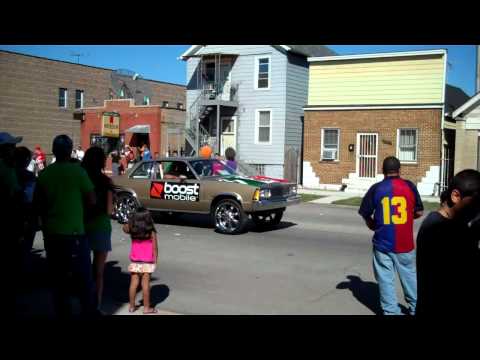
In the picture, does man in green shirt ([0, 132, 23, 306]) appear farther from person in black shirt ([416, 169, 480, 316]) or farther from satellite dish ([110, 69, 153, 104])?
satellite dish ([110, 69, 153, 104])

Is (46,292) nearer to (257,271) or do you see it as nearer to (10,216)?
(10,216)

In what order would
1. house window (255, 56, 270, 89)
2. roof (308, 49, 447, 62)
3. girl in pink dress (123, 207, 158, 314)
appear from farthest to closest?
house window (255, 56, 270, 89), roof (308, 49, 447, 62), girl in pink dress (123, 207, 158, 314)

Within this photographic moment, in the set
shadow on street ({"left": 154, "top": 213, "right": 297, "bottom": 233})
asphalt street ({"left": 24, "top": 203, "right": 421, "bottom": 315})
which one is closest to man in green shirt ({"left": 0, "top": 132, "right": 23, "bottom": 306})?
asphalt street ({"left": 24, "top": 203, "right": 421, "bottom": 315})

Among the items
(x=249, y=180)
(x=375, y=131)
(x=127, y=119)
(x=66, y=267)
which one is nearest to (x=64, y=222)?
(x=66, y=267)

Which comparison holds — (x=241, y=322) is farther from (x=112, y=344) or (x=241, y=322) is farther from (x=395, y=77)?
(x=395, y=77)

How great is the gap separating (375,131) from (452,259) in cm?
2197

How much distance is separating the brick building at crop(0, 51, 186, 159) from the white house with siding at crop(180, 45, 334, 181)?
8.41 m

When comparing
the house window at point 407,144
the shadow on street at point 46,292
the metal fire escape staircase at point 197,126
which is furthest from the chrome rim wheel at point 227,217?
the metal fire escape staircase at point 197,126

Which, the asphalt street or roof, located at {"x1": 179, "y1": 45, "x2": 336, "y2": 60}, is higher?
roof, located at {"x1": 179, "y1": 45, "x2": 336, "y2": 60}

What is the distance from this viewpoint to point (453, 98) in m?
29.1

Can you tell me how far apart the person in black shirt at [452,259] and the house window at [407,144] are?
69.1ft

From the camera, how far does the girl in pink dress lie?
641 centimetres

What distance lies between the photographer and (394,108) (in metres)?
24.1

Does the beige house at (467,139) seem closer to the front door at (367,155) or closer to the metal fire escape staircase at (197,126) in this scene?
the front door at (367,155)
